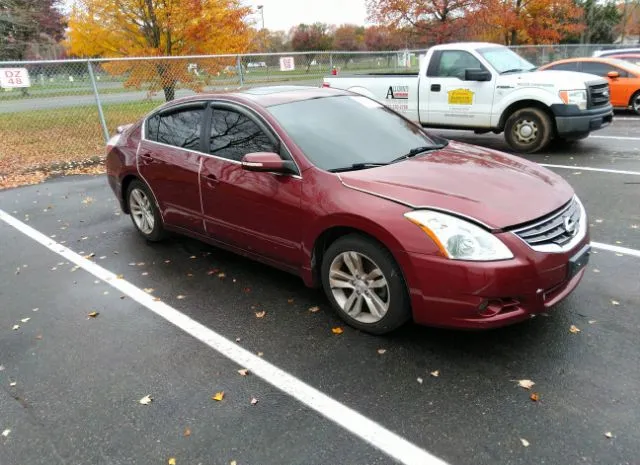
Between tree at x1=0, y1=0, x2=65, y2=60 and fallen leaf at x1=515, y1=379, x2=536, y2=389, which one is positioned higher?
tree at x1=0, y1=0, x2=65, y2=60

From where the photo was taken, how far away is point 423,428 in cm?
261

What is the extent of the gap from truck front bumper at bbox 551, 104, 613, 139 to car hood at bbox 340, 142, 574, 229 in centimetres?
542

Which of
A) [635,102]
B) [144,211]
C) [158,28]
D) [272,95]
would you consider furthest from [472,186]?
[158,28]

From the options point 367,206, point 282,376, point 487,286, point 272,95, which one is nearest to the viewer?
point 487,286

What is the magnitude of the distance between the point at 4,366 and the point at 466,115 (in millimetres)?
8603

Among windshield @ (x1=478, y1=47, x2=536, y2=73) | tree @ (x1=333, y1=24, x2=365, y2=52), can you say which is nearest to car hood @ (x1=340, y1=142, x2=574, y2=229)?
windshield @ (x1=478, y1=47, x2=536, y2=73)

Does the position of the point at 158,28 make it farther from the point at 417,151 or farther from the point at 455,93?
the point at 417,151

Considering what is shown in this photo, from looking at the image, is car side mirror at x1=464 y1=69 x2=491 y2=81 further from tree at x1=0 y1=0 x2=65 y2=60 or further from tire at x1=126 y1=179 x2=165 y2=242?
tree at x1=0 y1=0 x2=65 y2=60

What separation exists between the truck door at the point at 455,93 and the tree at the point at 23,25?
68.3ft

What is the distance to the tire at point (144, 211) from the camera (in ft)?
17.2

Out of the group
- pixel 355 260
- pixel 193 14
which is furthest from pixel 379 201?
pixel 193 14

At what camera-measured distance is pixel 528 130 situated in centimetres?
909

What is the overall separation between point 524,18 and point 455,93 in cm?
1709

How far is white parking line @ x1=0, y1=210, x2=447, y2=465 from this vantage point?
2.48m
